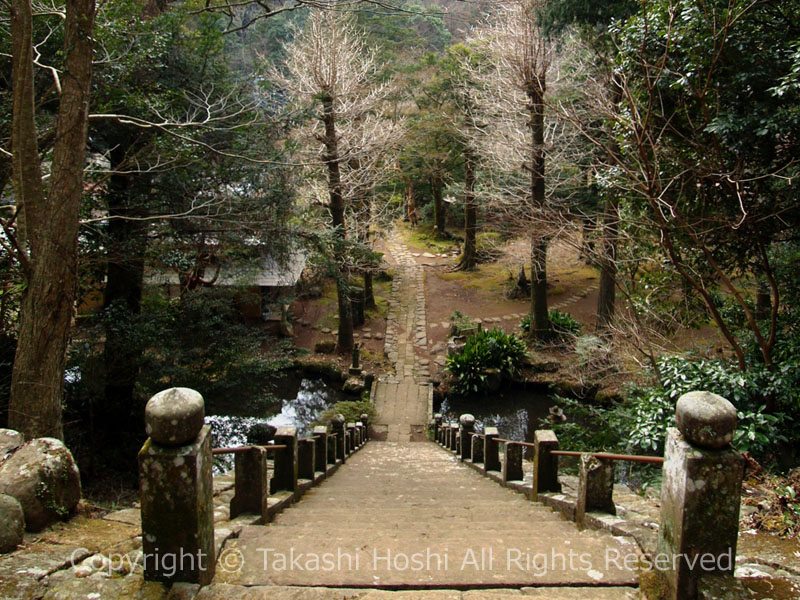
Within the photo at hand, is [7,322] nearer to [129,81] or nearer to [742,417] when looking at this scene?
[129,81]

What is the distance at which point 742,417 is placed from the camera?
220 inches

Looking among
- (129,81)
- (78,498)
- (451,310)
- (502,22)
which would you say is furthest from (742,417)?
(451,310)

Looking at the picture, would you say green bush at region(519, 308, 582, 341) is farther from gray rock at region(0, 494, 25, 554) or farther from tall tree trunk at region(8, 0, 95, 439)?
gray rock at region(0, 494, 25, 554)

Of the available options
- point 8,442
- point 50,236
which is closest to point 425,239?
point 50,236

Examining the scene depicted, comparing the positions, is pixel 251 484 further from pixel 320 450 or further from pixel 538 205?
pixel 538 205

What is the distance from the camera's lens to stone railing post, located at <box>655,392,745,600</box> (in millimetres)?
2541

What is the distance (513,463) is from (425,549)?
3.01 metres

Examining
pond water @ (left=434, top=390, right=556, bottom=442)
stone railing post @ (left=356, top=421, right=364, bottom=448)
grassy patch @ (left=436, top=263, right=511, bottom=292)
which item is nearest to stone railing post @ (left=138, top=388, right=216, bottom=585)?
stone railing post @ (left=356, top=421, right=364, bottom=448)

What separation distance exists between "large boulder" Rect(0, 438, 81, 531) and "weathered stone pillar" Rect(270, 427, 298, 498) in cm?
170

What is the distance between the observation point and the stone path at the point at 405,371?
13.3m

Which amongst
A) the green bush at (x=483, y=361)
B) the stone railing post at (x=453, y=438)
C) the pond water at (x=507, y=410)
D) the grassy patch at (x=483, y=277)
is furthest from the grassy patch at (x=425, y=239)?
the stone railing post at (x=453, y=438)

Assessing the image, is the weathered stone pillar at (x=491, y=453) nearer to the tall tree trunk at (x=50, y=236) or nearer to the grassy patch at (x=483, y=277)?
the tall tree trunk at (x=50, y=236)

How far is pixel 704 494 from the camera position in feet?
8.42

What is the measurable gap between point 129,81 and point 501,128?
9.97 meters
